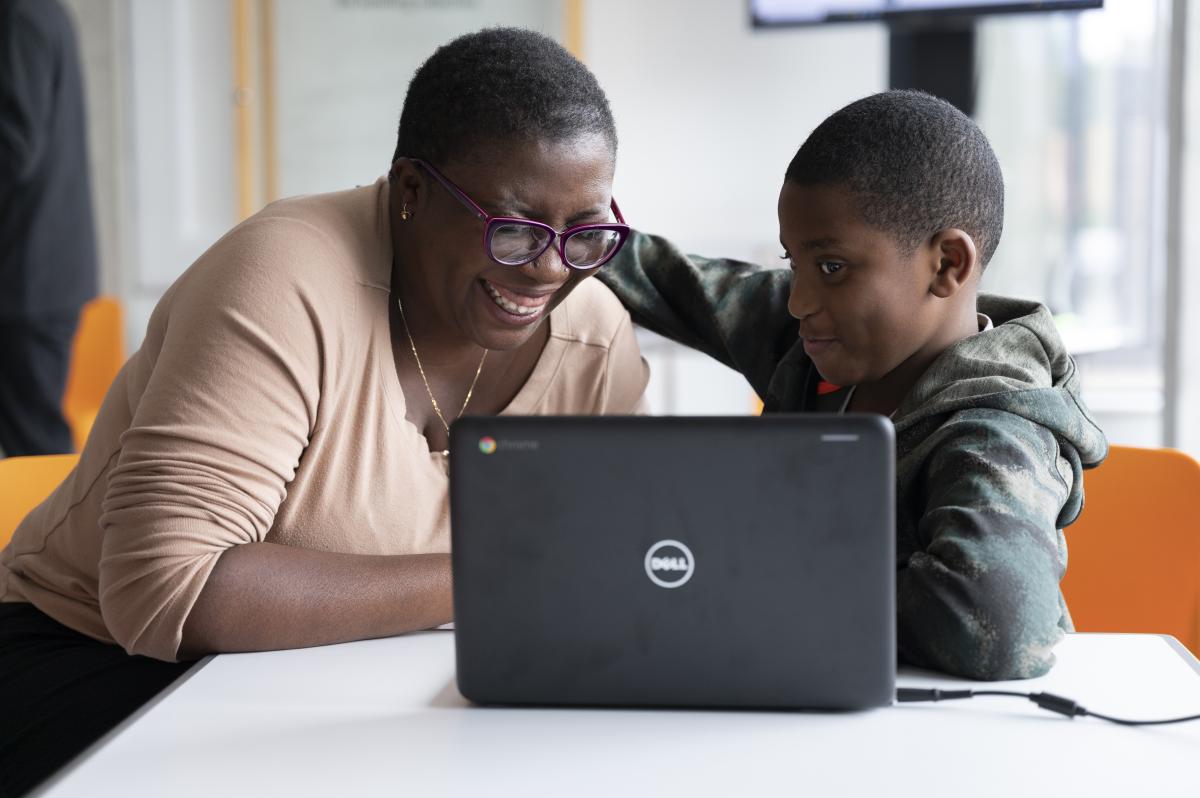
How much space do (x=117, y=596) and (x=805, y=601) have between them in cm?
64

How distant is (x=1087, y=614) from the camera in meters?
1.59

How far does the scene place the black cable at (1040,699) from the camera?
92cm

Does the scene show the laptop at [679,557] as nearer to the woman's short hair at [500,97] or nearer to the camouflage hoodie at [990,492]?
the camouflage hoodie at [990,492]

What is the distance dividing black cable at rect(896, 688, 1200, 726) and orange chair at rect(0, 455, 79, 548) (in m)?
1.20

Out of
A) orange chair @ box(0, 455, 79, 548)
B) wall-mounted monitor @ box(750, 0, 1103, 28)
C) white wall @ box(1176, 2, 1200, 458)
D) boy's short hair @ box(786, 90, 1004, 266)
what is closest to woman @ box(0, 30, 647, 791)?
orange chair @ box(0, 455, 79, 548)

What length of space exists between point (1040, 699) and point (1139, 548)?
71 centimetres

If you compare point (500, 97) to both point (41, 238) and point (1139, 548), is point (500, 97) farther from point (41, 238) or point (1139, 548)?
point (41, 238)

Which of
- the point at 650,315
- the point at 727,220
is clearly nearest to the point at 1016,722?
the point at 650,315

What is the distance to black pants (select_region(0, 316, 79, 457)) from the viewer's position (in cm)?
363

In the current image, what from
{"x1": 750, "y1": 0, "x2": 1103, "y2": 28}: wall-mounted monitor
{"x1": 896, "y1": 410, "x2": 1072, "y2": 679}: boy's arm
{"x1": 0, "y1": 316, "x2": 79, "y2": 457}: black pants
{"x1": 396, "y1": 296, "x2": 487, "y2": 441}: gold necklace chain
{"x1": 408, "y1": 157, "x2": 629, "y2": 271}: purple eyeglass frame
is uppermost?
{"x1": 750, "y1": 0, "x2": 1103, "y2": 28}: wall-mounted monitor

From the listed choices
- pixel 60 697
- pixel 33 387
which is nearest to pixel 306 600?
pixel 60 697

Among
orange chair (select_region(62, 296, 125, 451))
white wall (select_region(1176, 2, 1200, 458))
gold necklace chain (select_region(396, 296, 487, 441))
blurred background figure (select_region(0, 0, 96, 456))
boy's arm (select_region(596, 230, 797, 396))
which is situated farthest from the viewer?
orange chair (select_region(62, 296, 125, 451))

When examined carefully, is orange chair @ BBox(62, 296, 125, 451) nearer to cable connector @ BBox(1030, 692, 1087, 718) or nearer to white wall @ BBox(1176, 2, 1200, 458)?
A: white wall @ BBox(1176, 2, 1200, 458)

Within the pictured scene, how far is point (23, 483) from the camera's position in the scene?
169 cm
